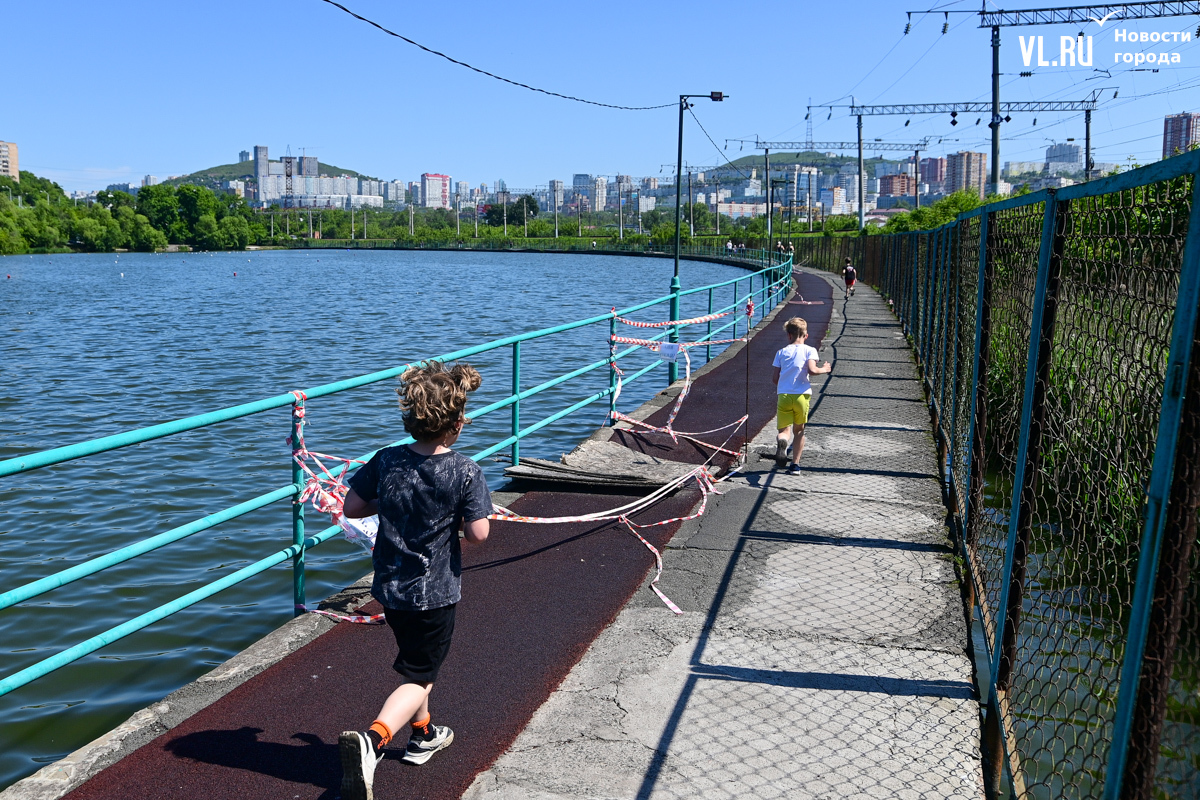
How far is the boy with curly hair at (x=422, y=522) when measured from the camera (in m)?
3.63

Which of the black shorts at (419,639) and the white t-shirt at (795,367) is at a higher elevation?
the white t-shirt at (795,367)

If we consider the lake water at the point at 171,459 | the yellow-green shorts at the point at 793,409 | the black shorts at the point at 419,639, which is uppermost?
the yellow-green shorts at the point at 793,409

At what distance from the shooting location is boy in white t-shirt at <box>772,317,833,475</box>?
8188 millimetres

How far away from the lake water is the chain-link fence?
4930 millimetres

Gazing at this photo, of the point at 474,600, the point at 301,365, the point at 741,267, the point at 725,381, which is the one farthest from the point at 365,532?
the point at 741,267

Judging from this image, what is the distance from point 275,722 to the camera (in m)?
4.12

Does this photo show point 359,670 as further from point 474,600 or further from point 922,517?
point 922,517

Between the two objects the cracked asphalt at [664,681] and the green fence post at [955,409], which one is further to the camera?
the green fence post at [955,409]

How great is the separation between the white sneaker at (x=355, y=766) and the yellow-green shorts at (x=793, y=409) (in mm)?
5495

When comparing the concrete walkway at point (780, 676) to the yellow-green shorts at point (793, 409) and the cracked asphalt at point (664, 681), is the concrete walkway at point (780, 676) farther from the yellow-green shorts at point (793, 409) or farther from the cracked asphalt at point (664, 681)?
the yellow-green shorts at point (793, 409)

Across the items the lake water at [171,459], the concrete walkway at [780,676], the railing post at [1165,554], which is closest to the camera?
the railing post at [1165,554]

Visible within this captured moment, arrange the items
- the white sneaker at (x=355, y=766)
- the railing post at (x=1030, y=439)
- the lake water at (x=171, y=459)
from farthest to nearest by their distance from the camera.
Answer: the lake water at (x=171, y=459) → the railing post at (x=1030, y=439) → the white sneaker at (x=355, y=766)

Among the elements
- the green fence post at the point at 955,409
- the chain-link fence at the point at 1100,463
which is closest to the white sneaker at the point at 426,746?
the chain-link fence at the point at 1100,463

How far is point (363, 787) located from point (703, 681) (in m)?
1.63
